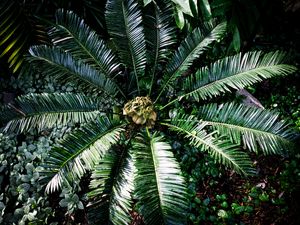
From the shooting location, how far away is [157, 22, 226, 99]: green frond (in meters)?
2.54

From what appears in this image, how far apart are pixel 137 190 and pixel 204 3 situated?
4.95ft

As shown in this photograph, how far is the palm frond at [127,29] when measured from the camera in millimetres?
2557

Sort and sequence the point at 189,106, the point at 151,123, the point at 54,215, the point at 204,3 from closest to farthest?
the point at 204,3, the point at 54,215, the point at 151,123, the point at 189,106

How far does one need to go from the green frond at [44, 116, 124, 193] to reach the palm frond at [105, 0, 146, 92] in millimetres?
698

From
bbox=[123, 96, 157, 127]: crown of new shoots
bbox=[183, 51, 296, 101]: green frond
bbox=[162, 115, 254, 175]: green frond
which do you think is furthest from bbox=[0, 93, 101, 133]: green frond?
bbox=[183, 51, 296, 101]: green frond

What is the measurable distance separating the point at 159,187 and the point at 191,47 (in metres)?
1.31

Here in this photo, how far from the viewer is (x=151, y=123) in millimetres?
2715

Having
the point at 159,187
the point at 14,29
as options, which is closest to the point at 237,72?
the point at 159,187

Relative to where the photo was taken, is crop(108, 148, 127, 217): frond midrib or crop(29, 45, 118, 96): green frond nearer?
→ crop(108, 148, 127, 217): frond midrib

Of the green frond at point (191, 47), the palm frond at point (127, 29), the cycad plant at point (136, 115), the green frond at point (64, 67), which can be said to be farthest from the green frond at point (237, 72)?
the green frond at point (64, 67)

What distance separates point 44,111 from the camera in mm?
2238

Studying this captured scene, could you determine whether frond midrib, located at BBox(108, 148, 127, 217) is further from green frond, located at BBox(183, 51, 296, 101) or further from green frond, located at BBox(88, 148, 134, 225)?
green frond, located at BBox(183, 51, 296, 101)

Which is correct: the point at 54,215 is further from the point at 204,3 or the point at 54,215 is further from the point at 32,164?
the point at 204,3

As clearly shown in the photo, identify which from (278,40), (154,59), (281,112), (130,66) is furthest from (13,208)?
(278,40)
